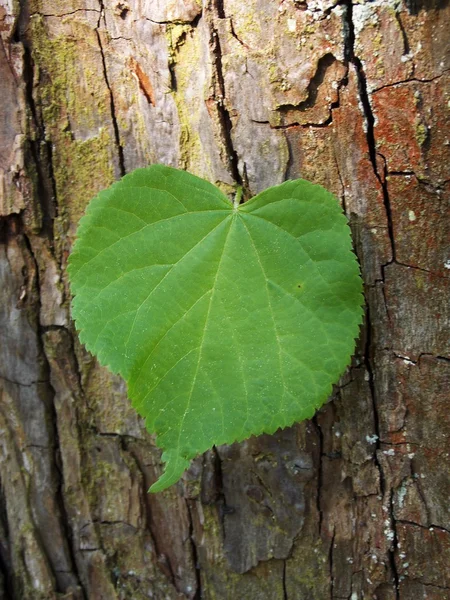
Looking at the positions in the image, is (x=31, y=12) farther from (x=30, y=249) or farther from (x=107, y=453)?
(x=107, y=453)

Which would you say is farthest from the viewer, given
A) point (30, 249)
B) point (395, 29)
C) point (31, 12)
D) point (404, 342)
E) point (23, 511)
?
point (23, 511)

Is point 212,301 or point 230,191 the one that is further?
point 230,191

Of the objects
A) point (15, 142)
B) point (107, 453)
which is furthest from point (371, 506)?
point (15, 142)

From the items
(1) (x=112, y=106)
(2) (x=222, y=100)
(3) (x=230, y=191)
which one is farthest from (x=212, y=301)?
(1) (x=112, y=106)

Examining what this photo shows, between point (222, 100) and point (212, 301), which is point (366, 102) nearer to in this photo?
point (222, 100)

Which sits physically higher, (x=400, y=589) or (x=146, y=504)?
(x=146, y=504)

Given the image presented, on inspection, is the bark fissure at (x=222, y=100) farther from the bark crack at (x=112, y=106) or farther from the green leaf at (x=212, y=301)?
the bark crack at (x=112, y=106)

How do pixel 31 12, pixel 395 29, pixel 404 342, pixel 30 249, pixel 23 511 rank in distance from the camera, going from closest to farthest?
1. pixel 395 29
2. pixel 404 342
3. pixel 31 12
4. pixel 30 249
5. pixel 23 511

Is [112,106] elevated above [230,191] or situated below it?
above
